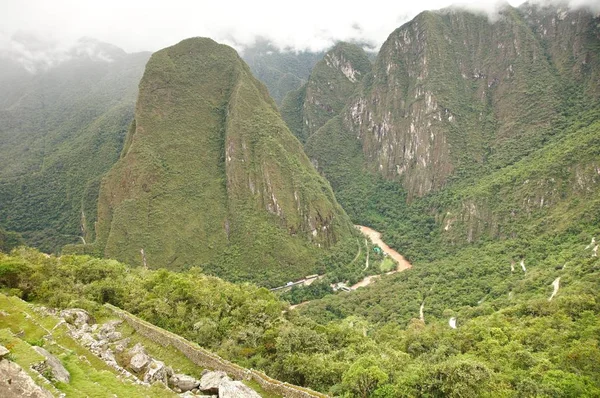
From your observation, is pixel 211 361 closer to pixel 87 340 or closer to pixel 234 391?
pixel 234 391

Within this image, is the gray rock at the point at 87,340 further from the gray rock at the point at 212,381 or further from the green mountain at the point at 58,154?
the green mountain at the point at 58,154

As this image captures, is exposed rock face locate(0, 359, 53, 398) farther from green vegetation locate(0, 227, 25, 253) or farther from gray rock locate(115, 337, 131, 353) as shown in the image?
green vegetation locate(0, 227, 25, 253)

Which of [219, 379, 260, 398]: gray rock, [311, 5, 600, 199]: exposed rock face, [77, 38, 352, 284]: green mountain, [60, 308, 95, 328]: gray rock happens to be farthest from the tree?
[311, 5, 600, 199]: exposed rock face

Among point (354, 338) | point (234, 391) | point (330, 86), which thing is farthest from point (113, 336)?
point (330, 86)

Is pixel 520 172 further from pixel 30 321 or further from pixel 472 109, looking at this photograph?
pixel 30 321

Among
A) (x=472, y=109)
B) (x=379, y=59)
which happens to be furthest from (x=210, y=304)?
(x=379, y=59)

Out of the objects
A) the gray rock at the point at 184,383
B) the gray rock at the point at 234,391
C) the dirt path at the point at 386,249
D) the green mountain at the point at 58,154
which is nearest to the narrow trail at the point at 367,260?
the dirt path at the point at 386,249
